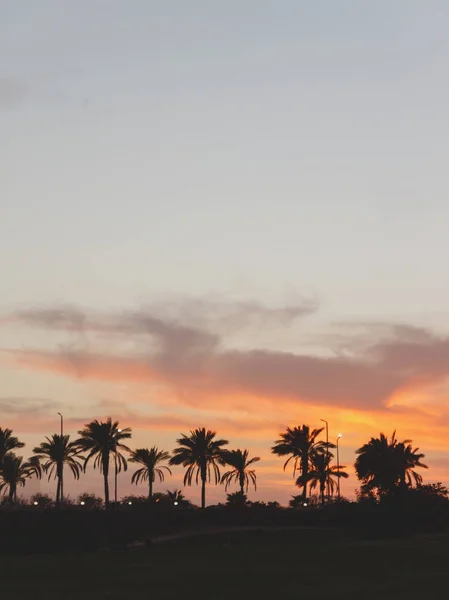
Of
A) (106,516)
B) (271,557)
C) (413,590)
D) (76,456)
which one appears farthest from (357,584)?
(76,456)

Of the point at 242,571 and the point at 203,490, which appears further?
the point at 203,490

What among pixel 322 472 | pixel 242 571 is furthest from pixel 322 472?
pixel 242 571

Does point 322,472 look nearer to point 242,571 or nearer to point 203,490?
point 203,490

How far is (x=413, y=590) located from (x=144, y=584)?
12.3 metres

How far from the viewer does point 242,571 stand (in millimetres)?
52812

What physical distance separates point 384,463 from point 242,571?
53187 mm

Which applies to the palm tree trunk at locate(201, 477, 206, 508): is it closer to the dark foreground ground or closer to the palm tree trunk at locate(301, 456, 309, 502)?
the palm tree trunk at locate(301, 456, 309, 502)

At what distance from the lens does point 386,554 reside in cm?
6366

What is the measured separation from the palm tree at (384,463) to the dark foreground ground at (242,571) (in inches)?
896

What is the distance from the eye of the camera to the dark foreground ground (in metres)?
41.5

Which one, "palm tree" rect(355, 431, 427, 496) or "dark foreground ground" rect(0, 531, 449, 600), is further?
"palm tree" rect(355, 431, 427, 496)

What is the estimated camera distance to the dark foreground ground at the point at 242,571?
41500mm

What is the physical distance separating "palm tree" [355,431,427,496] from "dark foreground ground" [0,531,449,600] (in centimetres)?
2275

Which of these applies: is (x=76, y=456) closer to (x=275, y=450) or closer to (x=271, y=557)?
(x=275, y=450)
